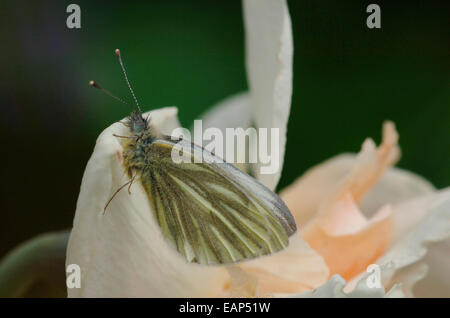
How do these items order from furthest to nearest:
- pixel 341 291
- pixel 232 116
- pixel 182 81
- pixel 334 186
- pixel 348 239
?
pixel 182 81, pixel 232 116, pixel 334 186, pixel 348 239, pixel 341 291

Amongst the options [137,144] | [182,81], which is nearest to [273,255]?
[137,144]

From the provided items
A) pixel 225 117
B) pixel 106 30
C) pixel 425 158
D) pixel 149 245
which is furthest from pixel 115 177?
pixel 106 30

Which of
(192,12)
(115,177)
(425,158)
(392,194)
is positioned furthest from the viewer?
(192,12)

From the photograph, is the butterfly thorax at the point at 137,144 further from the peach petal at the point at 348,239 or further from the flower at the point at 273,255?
the peach petal at the point at 348,239

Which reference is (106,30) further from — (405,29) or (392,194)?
(392,194)

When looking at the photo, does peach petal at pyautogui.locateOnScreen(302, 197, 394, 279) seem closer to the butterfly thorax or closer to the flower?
the flower

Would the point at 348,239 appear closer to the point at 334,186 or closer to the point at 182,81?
the point at 334,186

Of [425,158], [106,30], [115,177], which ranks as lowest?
[425,158]

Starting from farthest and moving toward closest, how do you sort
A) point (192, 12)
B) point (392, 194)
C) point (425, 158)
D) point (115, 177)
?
point (192, 12) < point (425, 158) < point (392, 194) < point (115, 177)
